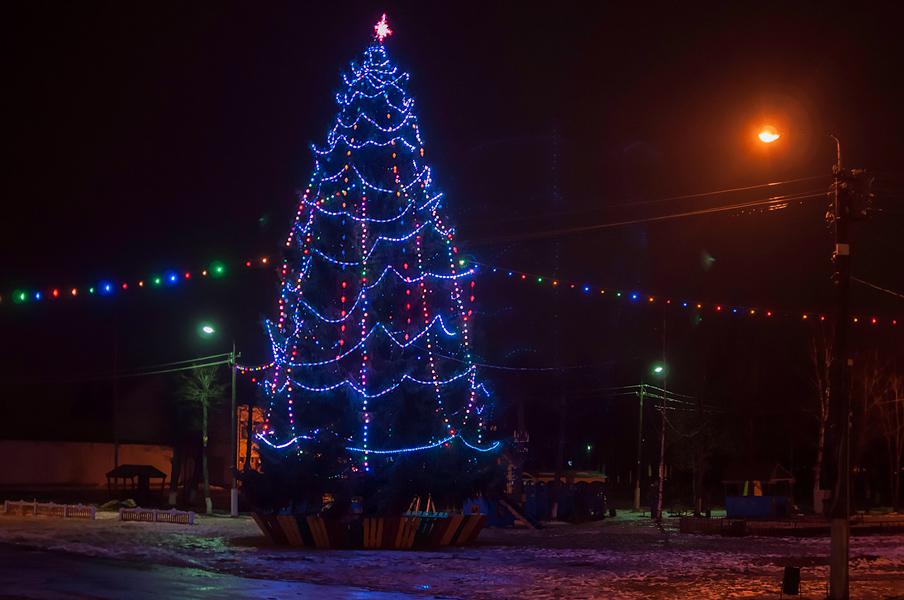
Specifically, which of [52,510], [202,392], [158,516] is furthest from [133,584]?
[202,392]

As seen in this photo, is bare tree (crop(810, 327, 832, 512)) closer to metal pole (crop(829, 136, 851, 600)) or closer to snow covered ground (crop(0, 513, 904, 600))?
snow covered ground (crop(0, 513, 904, 600))

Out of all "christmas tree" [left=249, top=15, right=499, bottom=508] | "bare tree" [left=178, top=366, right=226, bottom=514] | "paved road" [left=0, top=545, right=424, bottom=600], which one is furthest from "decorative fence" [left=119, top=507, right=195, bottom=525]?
"paved road" [left=0, top=545, right=424, bottom=600]

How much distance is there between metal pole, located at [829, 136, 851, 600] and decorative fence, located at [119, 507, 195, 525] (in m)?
22.8

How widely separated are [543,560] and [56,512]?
74.6ft

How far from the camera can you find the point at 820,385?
4819 centimetres

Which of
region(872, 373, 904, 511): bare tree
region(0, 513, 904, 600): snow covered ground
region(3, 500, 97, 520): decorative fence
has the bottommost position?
region(3, 500, 97, 520): decorative fence

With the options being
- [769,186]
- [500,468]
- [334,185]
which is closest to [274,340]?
[334,185]

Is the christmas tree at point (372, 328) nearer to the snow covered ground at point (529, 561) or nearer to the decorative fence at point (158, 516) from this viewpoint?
the snow covered ground at point (529, 561)

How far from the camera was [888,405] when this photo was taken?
55.2 m

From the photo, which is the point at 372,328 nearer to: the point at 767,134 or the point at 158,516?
the point at 767,134

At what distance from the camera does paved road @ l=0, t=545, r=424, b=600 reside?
47.2ft

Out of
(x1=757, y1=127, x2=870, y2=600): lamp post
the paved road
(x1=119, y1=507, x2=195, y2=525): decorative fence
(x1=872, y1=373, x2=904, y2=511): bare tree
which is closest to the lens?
the paved road

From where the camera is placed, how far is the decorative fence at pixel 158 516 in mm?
32906

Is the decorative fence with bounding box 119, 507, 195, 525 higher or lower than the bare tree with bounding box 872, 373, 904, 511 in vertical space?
lower
